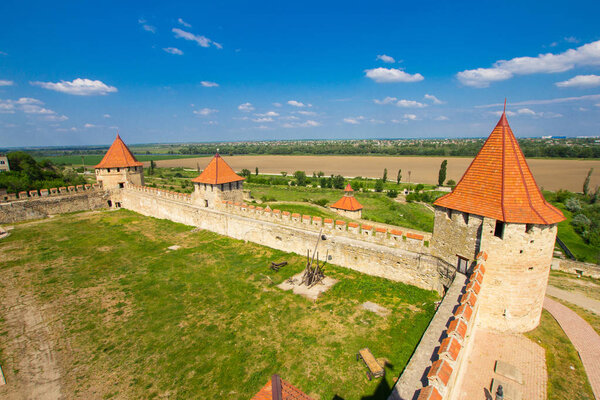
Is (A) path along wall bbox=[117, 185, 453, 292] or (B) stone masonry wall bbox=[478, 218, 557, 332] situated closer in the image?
(B) stone masonry wall bbox=[478, 218, 557, 332]

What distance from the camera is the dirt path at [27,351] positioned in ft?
22.6

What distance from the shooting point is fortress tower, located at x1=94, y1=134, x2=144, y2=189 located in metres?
24.5

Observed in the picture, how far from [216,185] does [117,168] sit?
13536mm

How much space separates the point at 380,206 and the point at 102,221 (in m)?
30.8

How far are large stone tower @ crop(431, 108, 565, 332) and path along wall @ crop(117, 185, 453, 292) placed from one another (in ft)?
4.72

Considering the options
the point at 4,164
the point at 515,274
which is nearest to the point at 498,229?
the point at 515,274

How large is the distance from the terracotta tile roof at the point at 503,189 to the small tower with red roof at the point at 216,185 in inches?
520

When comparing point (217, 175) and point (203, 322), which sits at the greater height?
point (217, 175)

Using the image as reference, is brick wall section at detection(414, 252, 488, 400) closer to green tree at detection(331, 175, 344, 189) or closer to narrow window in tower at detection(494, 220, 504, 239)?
narrow window in tower at detection(494, 220, 504, 239)

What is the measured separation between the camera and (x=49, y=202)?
880 inches

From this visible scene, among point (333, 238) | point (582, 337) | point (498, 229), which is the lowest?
point (582, 337)

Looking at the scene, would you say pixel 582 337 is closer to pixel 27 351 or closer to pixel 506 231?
pixel 506 231

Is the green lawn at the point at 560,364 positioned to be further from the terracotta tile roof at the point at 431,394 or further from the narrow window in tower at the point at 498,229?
the terracotta tile roof at the point at 431,394

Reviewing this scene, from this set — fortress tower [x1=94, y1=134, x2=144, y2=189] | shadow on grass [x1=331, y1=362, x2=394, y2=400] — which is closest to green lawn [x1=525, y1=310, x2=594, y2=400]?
shadow on grass [x1=331, y1=362, x2=394, y2=400]
